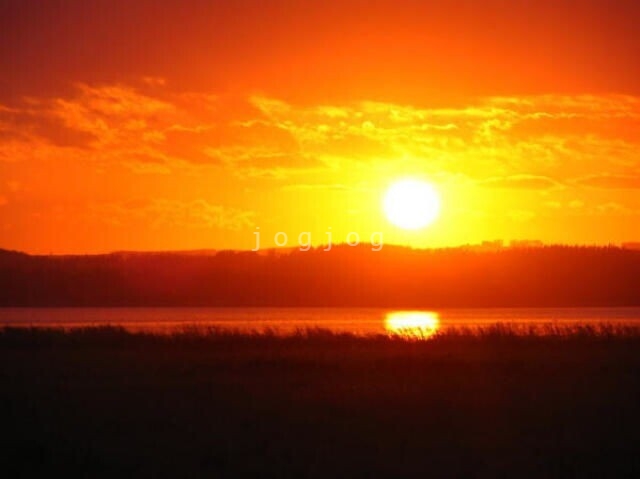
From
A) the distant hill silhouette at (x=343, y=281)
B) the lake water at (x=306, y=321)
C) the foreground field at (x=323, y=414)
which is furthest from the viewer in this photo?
the distant hill silhouette at (x=343, y=281)

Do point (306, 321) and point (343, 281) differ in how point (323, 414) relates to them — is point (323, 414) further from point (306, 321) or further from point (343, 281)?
point (343, 281)

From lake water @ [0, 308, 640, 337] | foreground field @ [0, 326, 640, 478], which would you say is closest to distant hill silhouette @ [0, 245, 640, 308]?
lake water @ [0, 308, 640, 337]

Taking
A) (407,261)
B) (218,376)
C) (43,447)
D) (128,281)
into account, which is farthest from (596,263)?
(43,447)

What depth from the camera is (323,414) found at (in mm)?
16297

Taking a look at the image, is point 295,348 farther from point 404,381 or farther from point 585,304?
point 585,304

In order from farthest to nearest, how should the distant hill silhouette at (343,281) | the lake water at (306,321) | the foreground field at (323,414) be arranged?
1. the distant hill silhouette at (343,281)
2. the lake water at (306,321)
3. the foreground field at (323,414)

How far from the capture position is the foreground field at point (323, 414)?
13.1 m

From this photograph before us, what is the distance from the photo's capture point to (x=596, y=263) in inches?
4094

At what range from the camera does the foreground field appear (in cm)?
1313

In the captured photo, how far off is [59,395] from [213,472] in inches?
240

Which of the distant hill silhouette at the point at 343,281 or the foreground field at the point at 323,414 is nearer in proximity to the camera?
the foreground field at the point at 323,414

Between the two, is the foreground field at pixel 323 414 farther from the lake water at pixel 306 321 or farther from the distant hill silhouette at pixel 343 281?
the distant hill silhouette at pixel 343 281

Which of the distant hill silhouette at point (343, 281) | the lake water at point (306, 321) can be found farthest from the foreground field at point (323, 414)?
the distant hill silhouette at point (343, 281)

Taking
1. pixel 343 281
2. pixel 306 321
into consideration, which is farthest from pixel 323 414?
pixel 343 281
